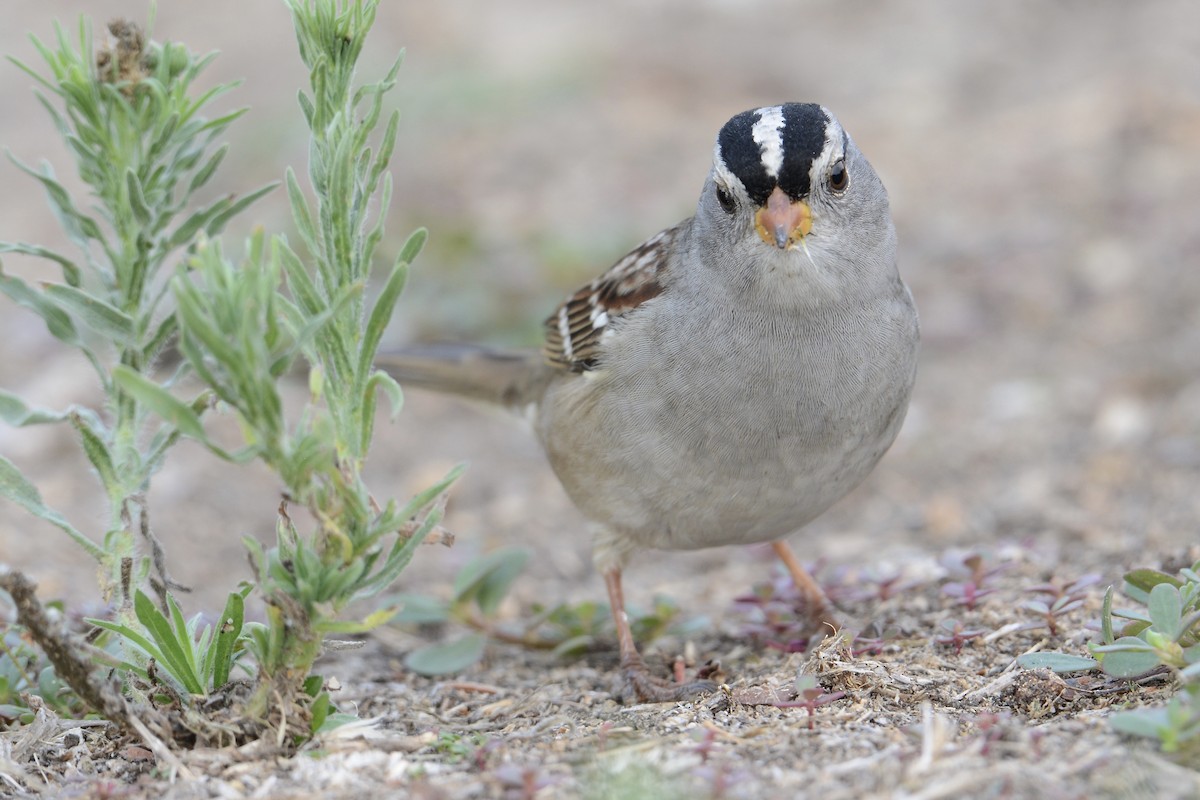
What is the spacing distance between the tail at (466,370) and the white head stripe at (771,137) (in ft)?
6.32

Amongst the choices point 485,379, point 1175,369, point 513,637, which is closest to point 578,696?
point 513,637

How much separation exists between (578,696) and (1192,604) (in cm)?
177

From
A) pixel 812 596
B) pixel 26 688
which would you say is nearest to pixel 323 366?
pixel 26 688

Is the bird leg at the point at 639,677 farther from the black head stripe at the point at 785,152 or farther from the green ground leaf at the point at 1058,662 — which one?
the black head stripe at the point at 785,152

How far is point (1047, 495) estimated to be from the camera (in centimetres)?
579

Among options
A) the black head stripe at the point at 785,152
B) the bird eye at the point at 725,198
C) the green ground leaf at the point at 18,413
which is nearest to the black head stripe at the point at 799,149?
the black head stripe at the point at 785,152

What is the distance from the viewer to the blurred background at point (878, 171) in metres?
5.84

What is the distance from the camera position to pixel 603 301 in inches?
186

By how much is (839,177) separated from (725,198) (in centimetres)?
36

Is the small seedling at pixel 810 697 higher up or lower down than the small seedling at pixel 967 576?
lower down

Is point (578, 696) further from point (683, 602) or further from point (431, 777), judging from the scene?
point (683, 602)

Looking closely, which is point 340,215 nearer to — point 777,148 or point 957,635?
point 777,148

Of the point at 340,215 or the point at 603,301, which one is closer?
the point at 340,215

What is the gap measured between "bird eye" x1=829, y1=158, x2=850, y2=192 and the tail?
6.32 ft
